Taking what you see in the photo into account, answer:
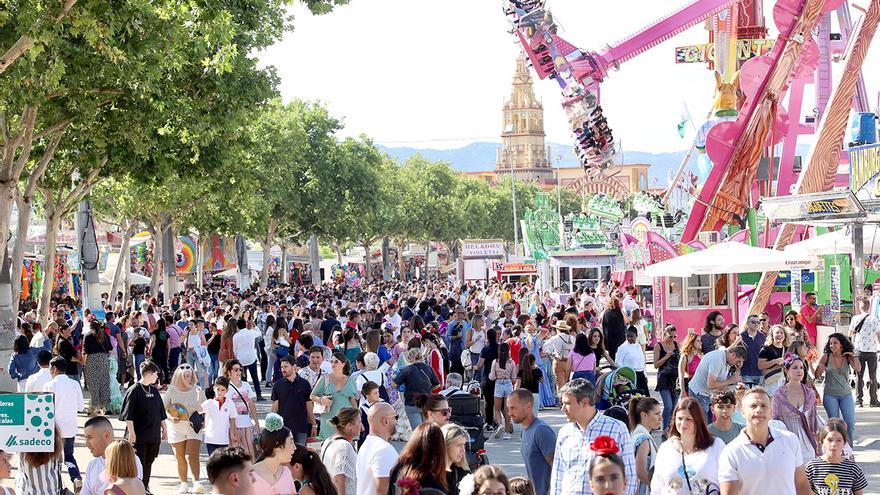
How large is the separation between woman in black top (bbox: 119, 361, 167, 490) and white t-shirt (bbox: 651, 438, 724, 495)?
6.16 m

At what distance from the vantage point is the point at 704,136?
34.4 metres

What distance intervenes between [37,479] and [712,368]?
22.3ft

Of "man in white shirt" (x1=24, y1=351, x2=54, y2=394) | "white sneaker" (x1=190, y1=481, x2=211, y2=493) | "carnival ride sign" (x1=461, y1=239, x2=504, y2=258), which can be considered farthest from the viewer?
"carnival ride sign" (x1=461, y1=239, x2=504, y2=258)

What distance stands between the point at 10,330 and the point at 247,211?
32286 millimetres

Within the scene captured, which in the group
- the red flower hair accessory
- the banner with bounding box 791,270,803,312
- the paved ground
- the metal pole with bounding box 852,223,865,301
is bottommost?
the paved ground

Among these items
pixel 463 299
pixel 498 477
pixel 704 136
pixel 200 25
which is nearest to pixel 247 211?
pixel 463 299

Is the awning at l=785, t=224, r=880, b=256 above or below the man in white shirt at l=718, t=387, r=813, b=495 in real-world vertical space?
above

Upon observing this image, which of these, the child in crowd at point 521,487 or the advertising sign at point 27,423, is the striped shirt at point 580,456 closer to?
the child in crowd at point 521,487

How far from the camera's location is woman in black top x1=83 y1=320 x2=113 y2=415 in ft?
63.2

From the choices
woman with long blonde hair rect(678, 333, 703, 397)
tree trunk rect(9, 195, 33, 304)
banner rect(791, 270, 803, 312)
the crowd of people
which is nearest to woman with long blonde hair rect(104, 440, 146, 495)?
the crowd of people

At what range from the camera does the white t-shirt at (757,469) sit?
7312 mm

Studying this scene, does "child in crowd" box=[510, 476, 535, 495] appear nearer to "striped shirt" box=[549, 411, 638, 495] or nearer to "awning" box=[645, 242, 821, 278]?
"striped shirt" box=[549, 411, 638, 495]

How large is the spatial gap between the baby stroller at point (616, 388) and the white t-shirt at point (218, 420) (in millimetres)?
3587

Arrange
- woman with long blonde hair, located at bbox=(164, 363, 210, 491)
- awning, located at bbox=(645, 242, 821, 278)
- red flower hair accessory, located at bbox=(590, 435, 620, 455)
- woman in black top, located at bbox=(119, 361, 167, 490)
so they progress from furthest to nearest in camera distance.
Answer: awning, located at bbox=(645, 242, 821, 278) < woman with long blonde hair, located at bbox=(164, 363, 210, 491) < woman in black top, located at bbox=(119, 361, 167, 490) < red flower hair accessory, located at bbox=(590, 435, 620, 455)
